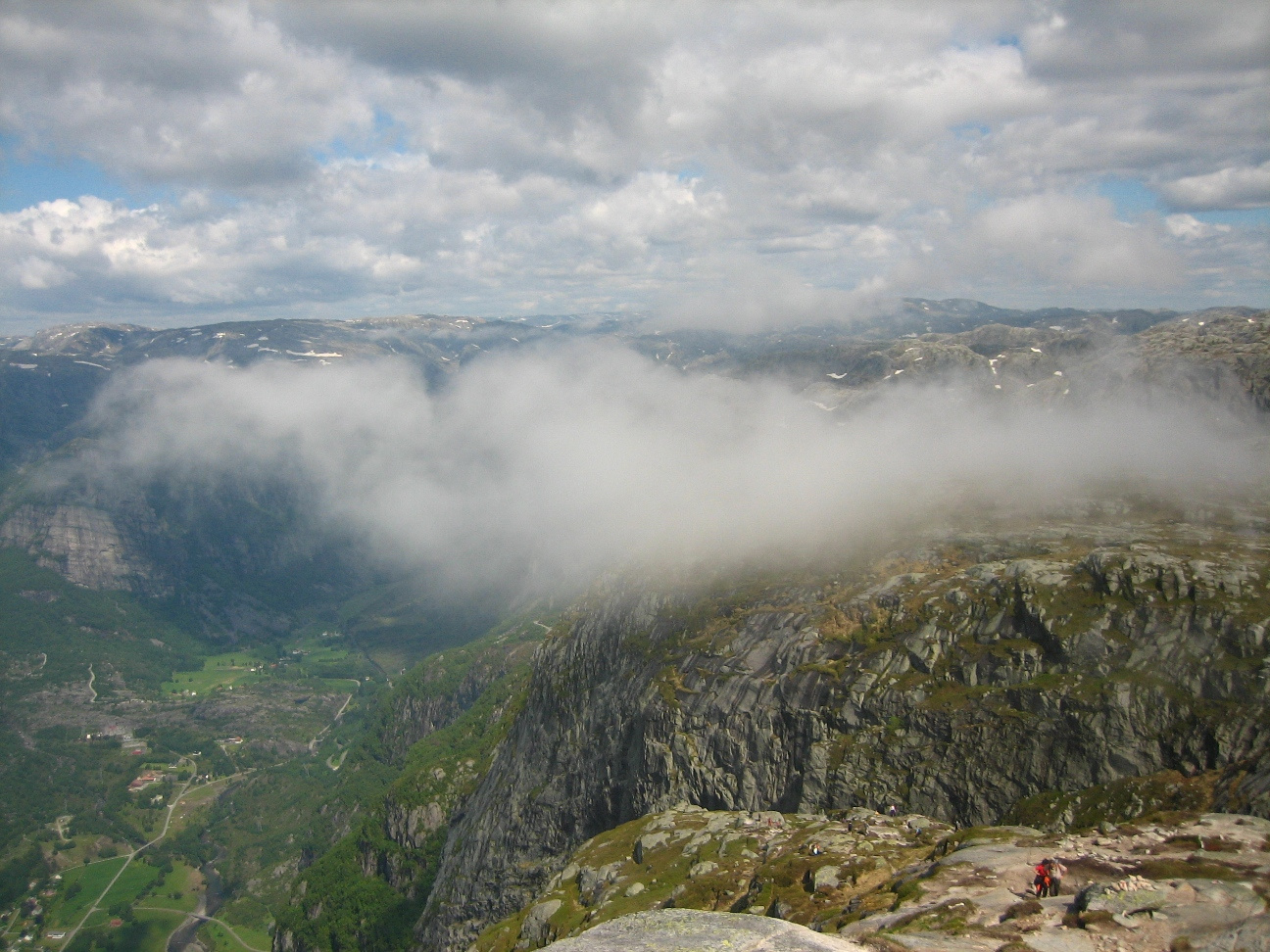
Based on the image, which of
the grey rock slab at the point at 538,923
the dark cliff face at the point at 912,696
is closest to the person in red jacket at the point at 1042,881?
the dark cliff face at the point at 912,696

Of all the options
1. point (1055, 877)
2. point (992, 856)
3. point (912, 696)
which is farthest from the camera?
point (912, 696)

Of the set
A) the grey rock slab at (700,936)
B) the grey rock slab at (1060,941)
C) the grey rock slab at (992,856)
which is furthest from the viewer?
the grey rock slab at (992,856)

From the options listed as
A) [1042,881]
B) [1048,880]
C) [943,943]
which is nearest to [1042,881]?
[1042,881]

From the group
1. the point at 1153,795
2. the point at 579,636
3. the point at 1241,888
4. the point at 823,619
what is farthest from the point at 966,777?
the point at 579,636

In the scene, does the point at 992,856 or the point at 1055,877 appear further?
the point at 992,856

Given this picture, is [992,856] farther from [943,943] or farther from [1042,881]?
[943,943]

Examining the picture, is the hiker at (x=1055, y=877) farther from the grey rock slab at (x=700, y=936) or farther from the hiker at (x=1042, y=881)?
the grey rock slab at (x=700, y=936)

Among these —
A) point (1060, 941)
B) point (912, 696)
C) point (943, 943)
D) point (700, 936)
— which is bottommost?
point (912, 696)

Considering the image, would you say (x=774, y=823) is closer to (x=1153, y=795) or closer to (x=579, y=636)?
(x=1153, y=795)
